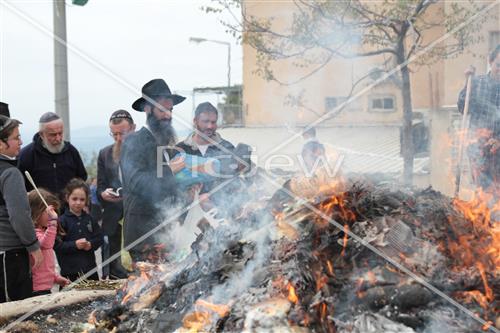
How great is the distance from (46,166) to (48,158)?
85 millimetres

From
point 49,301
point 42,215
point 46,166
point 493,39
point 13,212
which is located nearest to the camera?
point 13,212

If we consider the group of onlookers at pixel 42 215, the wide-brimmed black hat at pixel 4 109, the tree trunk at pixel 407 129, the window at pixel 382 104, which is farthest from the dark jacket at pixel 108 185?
the window at pixel 382 104

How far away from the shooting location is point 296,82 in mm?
9922

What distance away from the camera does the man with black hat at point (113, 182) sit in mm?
6199

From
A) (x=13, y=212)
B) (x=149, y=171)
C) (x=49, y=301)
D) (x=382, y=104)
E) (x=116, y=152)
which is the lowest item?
(x=49, y=301)

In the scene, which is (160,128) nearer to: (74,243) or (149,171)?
(149,171)

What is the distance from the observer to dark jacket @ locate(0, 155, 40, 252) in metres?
4.45

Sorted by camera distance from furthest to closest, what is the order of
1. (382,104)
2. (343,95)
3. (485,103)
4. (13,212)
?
(382,104)
(343,95)
(485,103)
(13,212)

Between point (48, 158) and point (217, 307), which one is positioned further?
point (48, 158)

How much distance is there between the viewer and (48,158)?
19.6ft

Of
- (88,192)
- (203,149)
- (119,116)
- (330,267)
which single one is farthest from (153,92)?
(330,267)

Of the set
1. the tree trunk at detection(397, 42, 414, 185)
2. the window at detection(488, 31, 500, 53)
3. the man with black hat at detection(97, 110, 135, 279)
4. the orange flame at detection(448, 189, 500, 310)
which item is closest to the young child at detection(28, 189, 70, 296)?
the man with black hat at detection(97, 110, 135, 279)

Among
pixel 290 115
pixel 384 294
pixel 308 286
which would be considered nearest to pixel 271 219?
pixel 308 286

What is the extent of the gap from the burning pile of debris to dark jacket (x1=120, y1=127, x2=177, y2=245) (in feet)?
2.41
